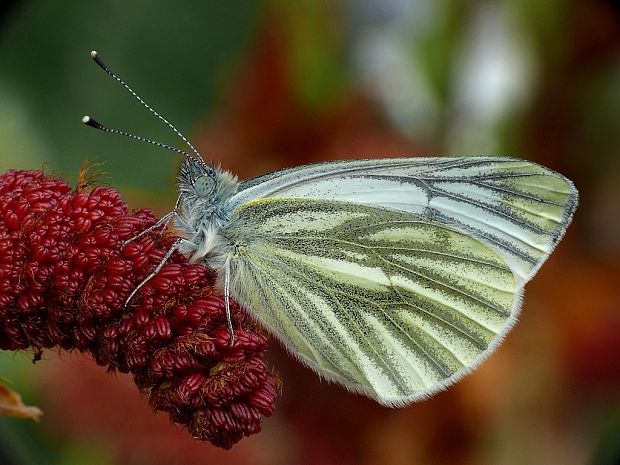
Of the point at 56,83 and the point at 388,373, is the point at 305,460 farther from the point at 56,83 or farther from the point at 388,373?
the point at 56,83

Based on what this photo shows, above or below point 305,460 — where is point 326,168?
above

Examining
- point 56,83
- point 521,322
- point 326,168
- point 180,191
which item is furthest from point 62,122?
point 521,322

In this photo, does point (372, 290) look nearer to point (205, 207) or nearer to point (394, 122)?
point (205, 207)

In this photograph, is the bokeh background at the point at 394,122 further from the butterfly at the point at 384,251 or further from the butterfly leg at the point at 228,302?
the butterfly leg at the point at 228,302

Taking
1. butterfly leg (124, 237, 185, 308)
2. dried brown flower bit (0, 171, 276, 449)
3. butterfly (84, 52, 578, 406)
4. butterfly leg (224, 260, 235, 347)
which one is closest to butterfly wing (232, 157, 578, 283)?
butterfly (84, 52, 578, 406)

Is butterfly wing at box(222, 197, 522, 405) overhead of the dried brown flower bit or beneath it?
overhead

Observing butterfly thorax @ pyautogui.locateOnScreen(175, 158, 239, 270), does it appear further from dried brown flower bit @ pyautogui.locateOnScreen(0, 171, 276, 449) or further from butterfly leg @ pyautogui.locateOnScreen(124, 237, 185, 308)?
dried brown flower bit @ pyautogui.locateOnScreen(0, 171, 276, 449)

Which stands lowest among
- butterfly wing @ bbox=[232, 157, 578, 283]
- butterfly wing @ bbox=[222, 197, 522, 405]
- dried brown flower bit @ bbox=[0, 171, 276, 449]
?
dried brown flower bit @ bbox=[0, 171, 276, 449]
